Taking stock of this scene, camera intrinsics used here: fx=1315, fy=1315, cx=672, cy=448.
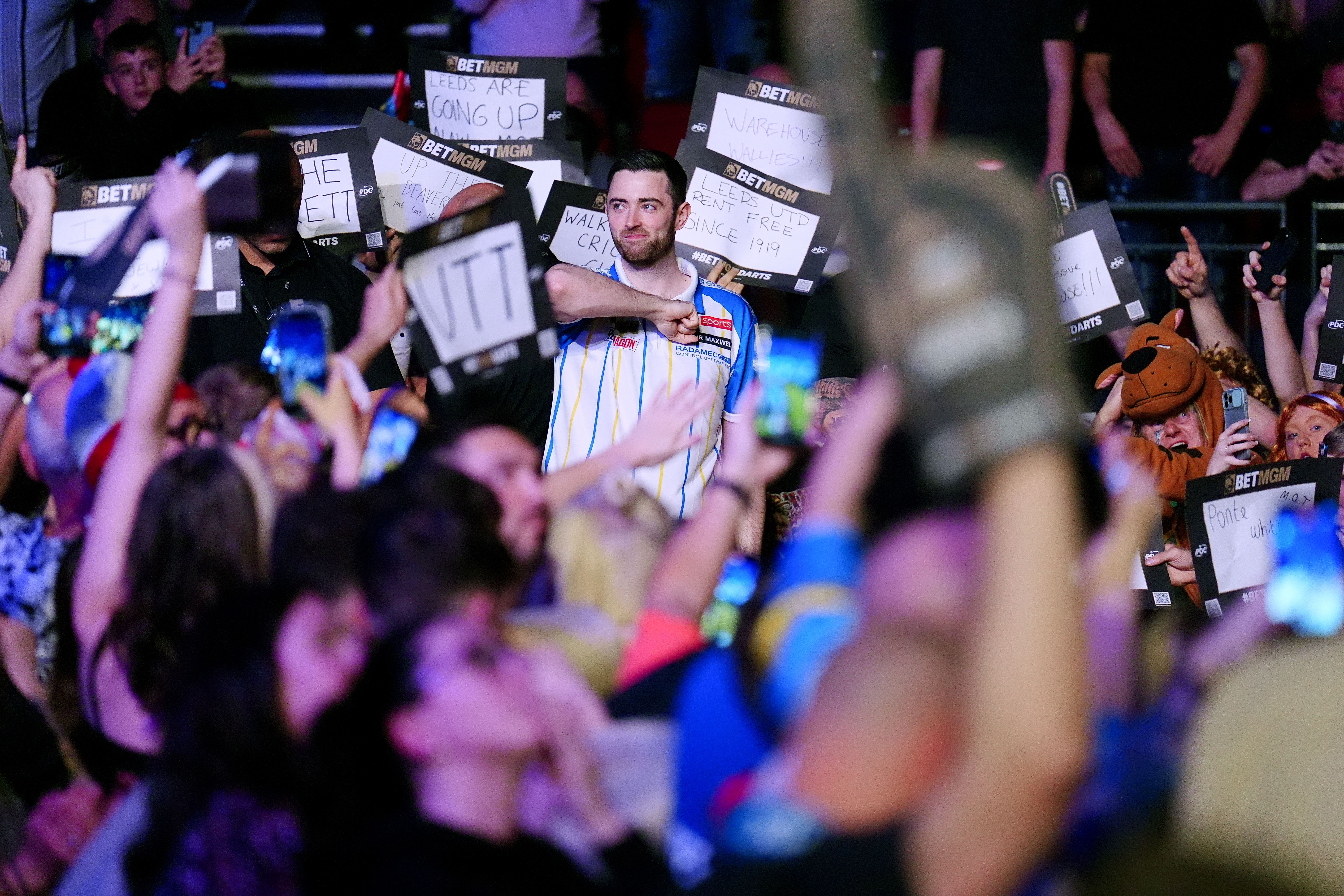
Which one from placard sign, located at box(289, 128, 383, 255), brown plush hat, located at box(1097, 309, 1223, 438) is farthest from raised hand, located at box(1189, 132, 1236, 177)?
placard sign, located at box(289, 128, 383, 255)

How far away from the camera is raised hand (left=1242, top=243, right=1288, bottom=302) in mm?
4832

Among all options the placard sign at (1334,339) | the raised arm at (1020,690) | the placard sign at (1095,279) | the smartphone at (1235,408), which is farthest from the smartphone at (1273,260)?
the raised arm at (1020,690)

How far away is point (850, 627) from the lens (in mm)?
1229

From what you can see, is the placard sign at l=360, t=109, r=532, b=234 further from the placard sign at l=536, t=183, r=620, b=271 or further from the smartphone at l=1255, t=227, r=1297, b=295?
the smartphone at l=1255, t=227, r=1297, b=295

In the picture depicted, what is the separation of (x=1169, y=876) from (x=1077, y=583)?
34cm

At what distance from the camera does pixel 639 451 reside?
83.6 inches

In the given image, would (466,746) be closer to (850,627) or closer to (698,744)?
(698,744)

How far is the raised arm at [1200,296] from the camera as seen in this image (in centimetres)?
469

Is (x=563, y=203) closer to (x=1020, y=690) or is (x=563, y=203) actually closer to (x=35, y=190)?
(x=35, y=190)

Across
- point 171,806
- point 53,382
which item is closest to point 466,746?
point 171,806

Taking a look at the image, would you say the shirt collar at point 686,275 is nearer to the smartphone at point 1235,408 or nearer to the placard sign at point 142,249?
the placard sign at point 142,249

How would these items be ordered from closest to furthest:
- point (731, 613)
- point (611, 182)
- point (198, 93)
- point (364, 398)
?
point (731, 613) → point (364, 398) → point (611, 182) → point (198, 93)

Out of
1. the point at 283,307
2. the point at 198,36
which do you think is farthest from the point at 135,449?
the point at 198,36

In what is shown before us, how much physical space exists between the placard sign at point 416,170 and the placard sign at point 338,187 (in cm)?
6
